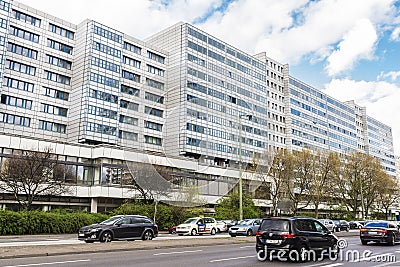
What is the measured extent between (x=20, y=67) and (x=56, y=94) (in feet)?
23.3

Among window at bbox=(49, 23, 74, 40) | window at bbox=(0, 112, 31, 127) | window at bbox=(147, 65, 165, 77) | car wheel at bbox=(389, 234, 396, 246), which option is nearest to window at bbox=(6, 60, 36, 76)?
window at bbox=(0, 112, 31, 127)

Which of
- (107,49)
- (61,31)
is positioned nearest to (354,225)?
(107,49)

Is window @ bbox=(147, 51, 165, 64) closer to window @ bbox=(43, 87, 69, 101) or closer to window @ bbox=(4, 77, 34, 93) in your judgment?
window @ bbox=(43, 87, 69, 101)

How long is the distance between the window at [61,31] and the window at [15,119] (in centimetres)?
1622

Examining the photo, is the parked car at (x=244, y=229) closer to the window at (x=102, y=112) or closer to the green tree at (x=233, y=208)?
the green tree at (x=233, y=208)

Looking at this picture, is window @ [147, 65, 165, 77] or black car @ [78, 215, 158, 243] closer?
black car @ [78, 215, 158, 243]

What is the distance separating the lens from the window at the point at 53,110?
64.4 meters

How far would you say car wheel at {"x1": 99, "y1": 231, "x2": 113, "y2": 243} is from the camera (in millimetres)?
21344

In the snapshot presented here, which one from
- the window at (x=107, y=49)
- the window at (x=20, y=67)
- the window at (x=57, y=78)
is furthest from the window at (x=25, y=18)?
the window at (x=107, y=49)

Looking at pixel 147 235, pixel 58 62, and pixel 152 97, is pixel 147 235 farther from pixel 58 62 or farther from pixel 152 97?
pixel 58 62

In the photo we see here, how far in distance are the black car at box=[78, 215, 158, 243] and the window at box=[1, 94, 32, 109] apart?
45600 mm

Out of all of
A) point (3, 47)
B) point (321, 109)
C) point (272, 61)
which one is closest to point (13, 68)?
point (3, 47)

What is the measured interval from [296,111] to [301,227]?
98604mm

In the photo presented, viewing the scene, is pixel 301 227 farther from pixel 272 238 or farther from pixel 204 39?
pixel 204 39
